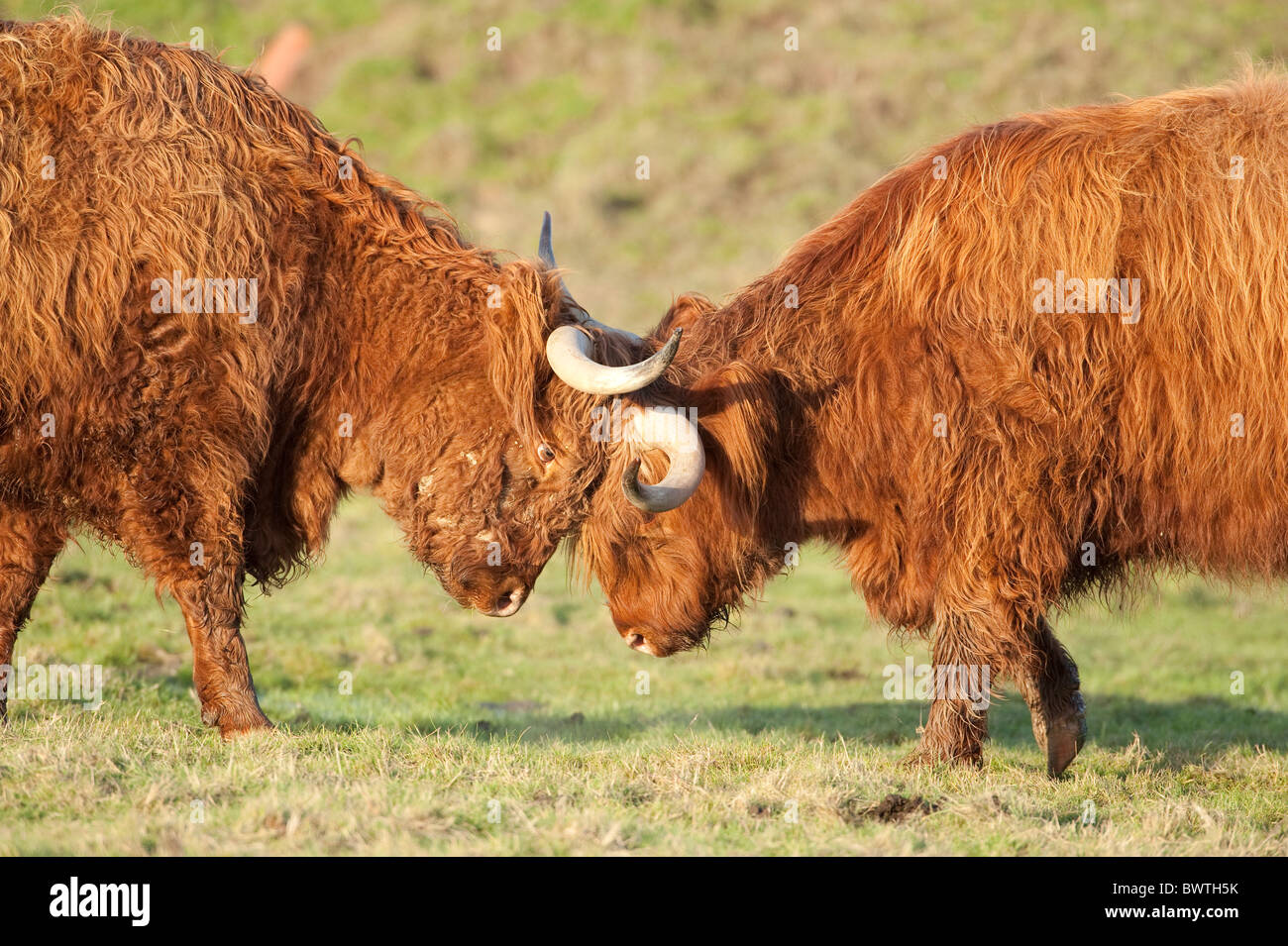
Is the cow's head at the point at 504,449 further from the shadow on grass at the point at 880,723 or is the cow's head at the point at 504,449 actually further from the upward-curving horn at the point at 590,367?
the shadow on grass at the point at 880,723

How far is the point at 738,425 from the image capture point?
548cm

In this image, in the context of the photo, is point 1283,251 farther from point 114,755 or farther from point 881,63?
point 881,63

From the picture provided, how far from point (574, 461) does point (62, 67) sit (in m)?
2.64

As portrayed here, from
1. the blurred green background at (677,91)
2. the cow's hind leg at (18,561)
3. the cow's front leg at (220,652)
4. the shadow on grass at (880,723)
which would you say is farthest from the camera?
the blurred green background at (677,91)

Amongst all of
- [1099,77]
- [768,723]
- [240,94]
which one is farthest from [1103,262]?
[1099,77]

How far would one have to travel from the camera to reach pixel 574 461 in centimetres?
572

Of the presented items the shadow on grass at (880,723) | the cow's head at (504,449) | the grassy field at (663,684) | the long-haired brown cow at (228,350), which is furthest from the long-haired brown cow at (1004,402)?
the shadow on grass at (880,723)

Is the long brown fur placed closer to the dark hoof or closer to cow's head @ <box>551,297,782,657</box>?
cow's head @ <box>551,297,782,657</box>

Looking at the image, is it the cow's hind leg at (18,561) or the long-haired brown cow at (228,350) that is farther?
the cow's hind leg at (18,561)

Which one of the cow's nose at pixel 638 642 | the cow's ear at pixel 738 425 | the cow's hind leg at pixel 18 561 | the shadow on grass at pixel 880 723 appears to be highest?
the cow's ear at pixel 738 425

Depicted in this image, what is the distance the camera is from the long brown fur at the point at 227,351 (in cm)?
513

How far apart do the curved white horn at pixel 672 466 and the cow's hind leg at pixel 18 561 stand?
8.05ft

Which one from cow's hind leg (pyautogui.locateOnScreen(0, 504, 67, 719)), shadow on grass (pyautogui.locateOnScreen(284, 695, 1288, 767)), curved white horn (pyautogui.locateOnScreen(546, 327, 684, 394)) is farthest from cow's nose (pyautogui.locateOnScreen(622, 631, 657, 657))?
cow's hind leg (pyautogui.locateOnScreen(0, 504, 67, 719))

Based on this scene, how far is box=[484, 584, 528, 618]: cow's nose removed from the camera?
19.5 feet
